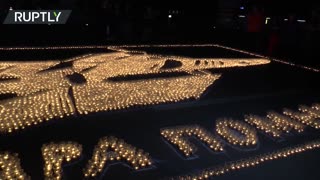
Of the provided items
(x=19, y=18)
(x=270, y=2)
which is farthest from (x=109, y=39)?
(x=270, y=2)

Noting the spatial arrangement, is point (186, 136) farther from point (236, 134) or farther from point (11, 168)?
point (11, 168)

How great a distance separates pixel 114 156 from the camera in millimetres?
2805

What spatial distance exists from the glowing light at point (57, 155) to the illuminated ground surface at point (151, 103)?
0.18 feet

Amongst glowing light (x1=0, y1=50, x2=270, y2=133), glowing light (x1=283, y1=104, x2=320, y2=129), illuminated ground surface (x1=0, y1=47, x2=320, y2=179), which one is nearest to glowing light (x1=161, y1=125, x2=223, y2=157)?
illuminated ground surface (x1=0, y1=47, x2=320, y2=179)

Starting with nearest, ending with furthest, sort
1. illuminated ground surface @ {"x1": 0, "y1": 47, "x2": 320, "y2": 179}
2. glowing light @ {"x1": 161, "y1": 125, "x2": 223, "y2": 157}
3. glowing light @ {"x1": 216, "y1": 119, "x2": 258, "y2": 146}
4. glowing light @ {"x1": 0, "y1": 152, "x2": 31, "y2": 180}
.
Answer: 1. glowing light @ {"x1": 0, "y1": 152, "x2": 31, "y2": 180}
2. illuminated ground surface @ {"x1": 0, "y1": 47, "x2": 320, "y2": 179}
3. glowing light @ {"x1": 161, "y1": 125, "x2": 223, "y2": 157}
4. glowing light @ {"x1": 216, "y1": 119, "x2": 258, "y2": 146}

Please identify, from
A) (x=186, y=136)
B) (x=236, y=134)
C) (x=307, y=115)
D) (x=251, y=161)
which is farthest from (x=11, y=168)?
(x=307, y=115)

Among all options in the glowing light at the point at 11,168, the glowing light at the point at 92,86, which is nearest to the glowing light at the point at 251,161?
the glowing light at the point at 11,168

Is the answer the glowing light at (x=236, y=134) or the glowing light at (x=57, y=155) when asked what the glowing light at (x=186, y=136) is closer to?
the glowing light at (x=236, y=134)

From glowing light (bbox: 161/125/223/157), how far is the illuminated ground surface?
0.19ft

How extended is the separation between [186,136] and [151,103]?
0.92 m

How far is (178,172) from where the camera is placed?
2.66 meters

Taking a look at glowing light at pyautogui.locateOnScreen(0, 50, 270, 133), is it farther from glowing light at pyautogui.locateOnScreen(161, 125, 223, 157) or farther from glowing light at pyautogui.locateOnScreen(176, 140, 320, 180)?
glowing light at pyautogui.locateOnScreen(176, 140, 320, 180)

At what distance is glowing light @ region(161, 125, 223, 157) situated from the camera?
3.01 m

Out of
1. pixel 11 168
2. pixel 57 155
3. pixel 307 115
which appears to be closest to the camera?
pixel 11 168
